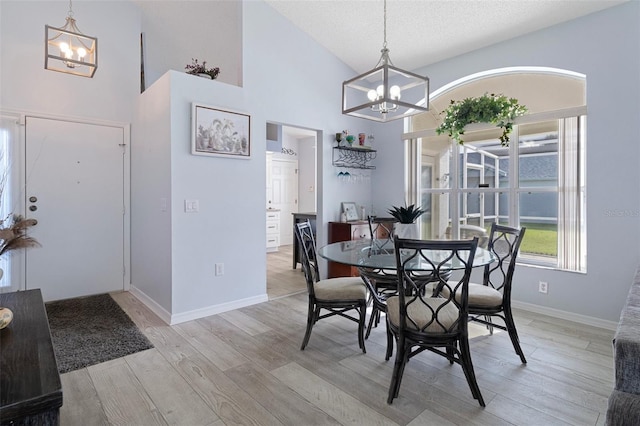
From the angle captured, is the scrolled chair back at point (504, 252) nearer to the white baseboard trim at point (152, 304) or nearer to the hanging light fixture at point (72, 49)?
the white baseboard trim at point (152, 304)

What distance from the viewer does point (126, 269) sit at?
4.23 m

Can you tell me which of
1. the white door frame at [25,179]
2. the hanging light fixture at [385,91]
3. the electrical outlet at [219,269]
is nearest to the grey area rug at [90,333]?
the white door frame at [25,179]

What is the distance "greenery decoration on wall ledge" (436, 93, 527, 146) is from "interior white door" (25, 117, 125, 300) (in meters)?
4.05

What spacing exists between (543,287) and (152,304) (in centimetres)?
407

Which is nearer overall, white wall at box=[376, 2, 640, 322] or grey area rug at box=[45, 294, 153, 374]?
grey area rug at box=[45, 294, 153, 374]

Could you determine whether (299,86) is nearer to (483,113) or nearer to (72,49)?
(483,113)

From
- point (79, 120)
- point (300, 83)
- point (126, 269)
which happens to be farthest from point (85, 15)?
point (126, 269)

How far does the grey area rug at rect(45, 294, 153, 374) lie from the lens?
2473 mm

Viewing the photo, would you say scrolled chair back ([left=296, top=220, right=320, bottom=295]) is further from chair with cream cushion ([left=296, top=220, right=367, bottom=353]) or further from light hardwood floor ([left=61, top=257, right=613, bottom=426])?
light hardwood floor ([left=61, top=257, right=613, bottom=426])

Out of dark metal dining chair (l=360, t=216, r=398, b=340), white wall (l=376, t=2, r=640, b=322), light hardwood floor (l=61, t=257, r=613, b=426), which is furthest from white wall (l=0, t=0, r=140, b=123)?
white wall (l=376, t=2, r=640, b=322)

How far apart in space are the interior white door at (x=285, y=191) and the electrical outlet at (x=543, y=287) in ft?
18.4

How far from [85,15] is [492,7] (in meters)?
4.39

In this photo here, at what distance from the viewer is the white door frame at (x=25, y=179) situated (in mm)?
3512

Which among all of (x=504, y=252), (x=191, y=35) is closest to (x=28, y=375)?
(x=504, y=252)
